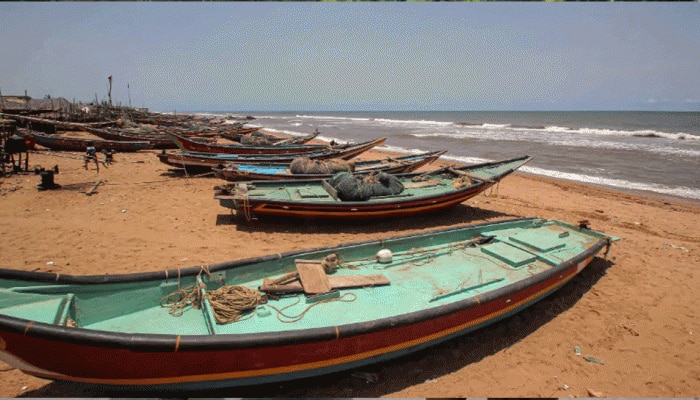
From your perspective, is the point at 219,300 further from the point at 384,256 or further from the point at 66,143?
the point at 66,143

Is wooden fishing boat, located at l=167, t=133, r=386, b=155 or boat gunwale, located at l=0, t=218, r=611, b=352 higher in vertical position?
wooden fishing boat, located at l=167, t=133, r=386, b=155

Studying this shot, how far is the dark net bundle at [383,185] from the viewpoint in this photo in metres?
9.81

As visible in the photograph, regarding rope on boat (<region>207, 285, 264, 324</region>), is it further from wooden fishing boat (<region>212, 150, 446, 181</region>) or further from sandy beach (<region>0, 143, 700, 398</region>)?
wooden fishing boat (<region>212, 150, 446, 181</region>)

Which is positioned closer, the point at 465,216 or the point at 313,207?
the point at 313,207

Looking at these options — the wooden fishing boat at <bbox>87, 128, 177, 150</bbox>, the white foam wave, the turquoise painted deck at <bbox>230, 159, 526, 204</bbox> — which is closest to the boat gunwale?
the turquoise painted deck at <bbox>230, 159, 526, 204</bbox>

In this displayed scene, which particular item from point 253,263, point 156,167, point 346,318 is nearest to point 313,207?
point 253,263

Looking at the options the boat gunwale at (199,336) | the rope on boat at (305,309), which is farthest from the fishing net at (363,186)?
the rope on boat at (305,309)

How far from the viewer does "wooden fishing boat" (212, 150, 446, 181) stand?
1177 cm

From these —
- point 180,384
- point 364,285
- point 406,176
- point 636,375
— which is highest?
point 406,176

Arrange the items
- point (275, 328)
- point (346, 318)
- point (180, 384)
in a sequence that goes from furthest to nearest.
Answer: point (346, 318) → point (275, 328) → point (180, 384)

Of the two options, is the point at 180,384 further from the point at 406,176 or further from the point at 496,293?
the point at 406,176

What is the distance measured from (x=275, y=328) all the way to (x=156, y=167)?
1544 centimetres

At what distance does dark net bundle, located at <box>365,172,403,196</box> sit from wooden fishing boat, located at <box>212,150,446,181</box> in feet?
6.30

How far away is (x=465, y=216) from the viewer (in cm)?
1137
